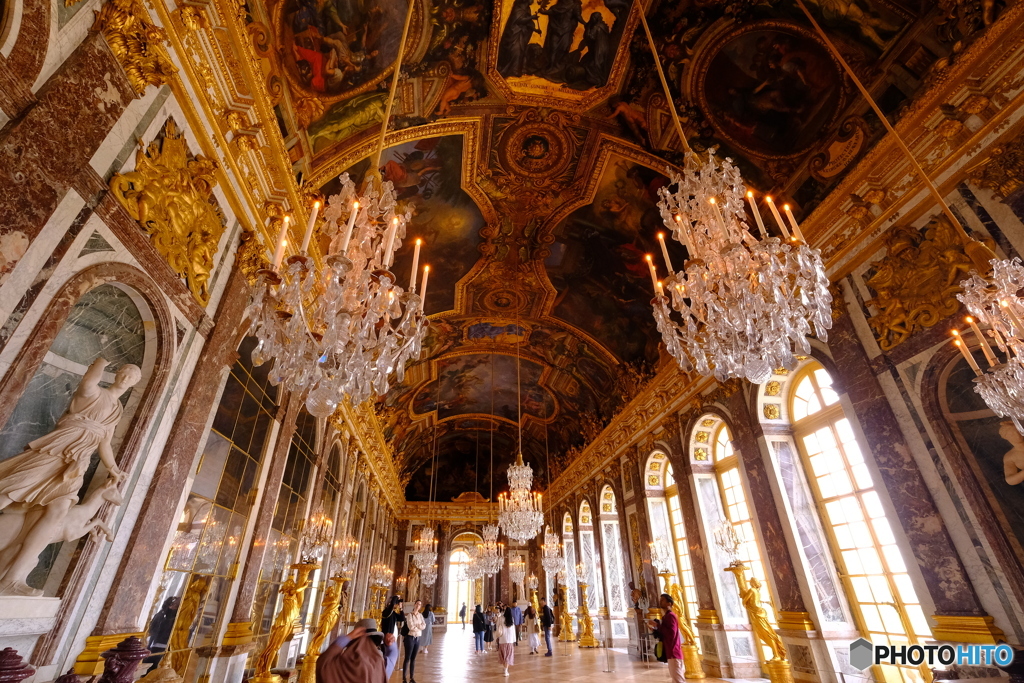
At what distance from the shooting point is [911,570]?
542 cm

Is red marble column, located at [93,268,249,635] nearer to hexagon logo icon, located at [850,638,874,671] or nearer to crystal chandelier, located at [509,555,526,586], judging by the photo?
hexagon logo icon, located at [850,638,874,671]

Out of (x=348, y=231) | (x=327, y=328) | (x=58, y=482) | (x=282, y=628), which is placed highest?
(x=348, y=231)

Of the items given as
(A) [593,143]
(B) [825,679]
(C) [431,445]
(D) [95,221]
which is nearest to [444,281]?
(A) [593,143]

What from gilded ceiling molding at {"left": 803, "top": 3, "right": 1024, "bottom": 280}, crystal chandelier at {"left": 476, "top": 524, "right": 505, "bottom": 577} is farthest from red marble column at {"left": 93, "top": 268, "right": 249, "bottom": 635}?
crystal chandelier at {"left": 476, "top": 524, "right": 505, "bottom": 577}

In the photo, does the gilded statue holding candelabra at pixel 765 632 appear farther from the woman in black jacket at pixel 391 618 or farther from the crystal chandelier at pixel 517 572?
the crystal chandelier at pixel 517 572

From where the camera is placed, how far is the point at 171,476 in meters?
4.21

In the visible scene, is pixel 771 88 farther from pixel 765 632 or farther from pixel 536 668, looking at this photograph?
pixel 536 668

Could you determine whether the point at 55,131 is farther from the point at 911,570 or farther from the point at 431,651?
the point at 431,651

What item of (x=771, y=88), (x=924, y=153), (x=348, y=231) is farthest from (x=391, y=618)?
(x=771, y=88)

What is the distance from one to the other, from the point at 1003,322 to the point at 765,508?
507 cm

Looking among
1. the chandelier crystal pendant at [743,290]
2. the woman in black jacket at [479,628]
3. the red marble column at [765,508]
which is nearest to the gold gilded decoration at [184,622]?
the chandelier crystal pendant at [743,290]

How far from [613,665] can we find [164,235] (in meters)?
11.3

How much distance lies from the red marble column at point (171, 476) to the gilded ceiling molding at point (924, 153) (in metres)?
7.96

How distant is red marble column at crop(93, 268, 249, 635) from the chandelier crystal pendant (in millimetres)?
4564
